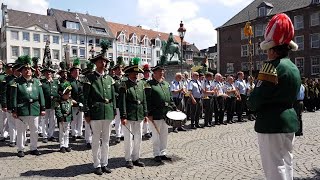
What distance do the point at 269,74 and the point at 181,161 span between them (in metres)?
4.41

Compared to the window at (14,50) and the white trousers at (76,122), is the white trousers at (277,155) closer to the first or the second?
A: the white trousers at (76,122)

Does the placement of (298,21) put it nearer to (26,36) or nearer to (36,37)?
(36,37)

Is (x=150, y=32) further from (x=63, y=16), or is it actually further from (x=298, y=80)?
(x=298, y=80)

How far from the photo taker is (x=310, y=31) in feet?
156

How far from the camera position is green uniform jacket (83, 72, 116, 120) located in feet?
23.0

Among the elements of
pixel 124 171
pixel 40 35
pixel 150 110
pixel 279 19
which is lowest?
pixel 124 171

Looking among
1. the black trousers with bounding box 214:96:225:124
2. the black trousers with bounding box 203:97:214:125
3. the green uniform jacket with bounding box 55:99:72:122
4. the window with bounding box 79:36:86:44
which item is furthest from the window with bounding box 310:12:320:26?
the green uniform jacket with bounding box 55:99:72:122

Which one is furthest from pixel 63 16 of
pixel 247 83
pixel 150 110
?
pixel 150 110

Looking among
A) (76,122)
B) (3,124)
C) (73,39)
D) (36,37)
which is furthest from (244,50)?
(3,124)

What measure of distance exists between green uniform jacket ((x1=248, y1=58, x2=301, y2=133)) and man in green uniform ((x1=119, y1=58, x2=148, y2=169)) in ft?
12.5

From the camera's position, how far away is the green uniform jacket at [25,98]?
28.2ft

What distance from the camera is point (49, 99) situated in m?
11.1

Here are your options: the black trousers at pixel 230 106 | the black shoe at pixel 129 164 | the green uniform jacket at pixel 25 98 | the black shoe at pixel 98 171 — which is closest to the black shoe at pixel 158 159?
the black shoe at pixel 129 164

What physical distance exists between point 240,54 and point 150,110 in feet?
163
